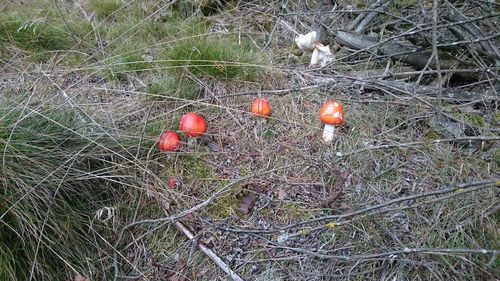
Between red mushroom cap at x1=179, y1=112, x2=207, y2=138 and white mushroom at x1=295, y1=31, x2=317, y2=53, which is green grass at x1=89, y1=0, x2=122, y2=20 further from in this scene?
red mushroom cap at x1=179, y1=112, x2=207, y2=138

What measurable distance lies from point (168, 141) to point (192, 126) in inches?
6.1

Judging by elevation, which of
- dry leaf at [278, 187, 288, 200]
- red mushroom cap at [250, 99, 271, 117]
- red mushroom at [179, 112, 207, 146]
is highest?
red mushroom at [179, 112, 207, 146]

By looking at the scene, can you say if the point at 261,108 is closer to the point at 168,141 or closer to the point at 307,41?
the point at 168,141

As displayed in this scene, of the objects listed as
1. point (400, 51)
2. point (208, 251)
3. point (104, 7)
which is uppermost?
point (400, 51)

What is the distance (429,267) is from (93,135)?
1728 millimetres

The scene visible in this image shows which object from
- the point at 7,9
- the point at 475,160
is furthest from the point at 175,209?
the point at 7,9

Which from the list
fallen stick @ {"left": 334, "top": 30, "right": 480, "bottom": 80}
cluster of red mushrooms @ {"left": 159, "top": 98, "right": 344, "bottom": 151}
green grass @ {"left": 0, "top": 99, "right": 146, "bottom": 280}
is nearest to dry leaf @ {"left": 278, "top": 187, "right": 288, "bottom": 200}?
cluster of red mushrooms @ {"left": 159, "top": 98, "right": 344, "bottom": 151}

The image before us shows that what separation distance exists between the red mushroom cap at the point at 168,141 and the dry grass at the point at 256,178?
0.06 m

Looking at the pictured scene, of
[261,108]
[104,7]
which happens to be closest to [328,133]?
[261,108]

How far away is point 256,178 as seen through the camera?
8.30 feet

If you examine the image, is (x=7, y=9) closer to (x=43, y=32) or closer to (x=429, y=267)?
(x=43, y=32)

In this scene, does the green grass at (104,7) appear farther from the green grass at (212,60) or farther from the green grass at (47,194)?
the green grass at (47,194)

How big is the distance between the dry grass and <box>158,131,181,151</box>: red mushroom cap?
0.21ft

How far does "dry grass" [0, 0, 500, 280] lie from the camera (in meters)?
2.12
